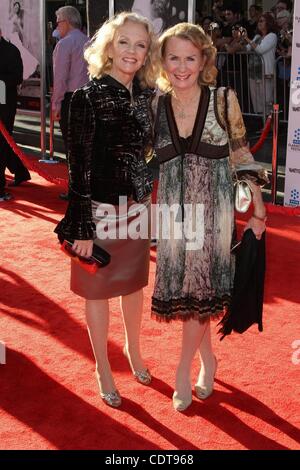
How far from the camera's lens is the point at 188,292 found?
9.82 ft

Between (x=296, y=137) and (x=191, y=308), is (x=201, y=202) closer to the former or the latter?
(x=191, y=308)

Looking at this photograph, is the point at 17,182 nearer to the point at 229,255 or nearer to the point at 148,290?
the point at 148,290

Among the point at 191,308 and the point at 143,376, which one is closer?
the point at 191,308

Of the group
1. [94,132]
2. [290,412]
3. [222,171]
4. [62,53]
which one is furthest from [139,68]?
[62,53]

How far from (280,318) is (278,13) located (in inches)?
310

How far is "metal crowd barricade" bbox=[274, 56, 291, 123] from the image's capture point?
401 inches

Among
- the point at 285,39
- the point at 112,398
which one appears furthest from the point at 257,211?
the point at 285,39

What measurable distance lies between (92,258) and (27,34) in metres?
6.93

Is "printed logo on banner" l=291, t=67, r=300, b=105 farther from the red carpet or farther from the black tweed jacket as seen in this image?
the black tweed jacket

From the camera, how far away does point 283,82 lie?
10336mm

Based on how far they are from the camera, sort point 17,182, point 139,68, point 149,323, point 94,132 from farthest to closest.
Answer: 1. point 17,182
2. point 149,323
3. point 139,68
4. point 94,132

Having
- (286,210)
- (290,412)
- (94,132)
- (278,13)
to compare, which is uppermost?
(278,13)

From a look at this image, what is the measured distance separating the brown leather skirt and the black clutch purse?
0.06m

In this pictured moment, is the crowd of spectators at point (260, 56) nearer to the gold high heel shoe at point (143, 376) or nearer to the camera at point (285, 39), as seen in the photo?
the camera at point (285, 39)
